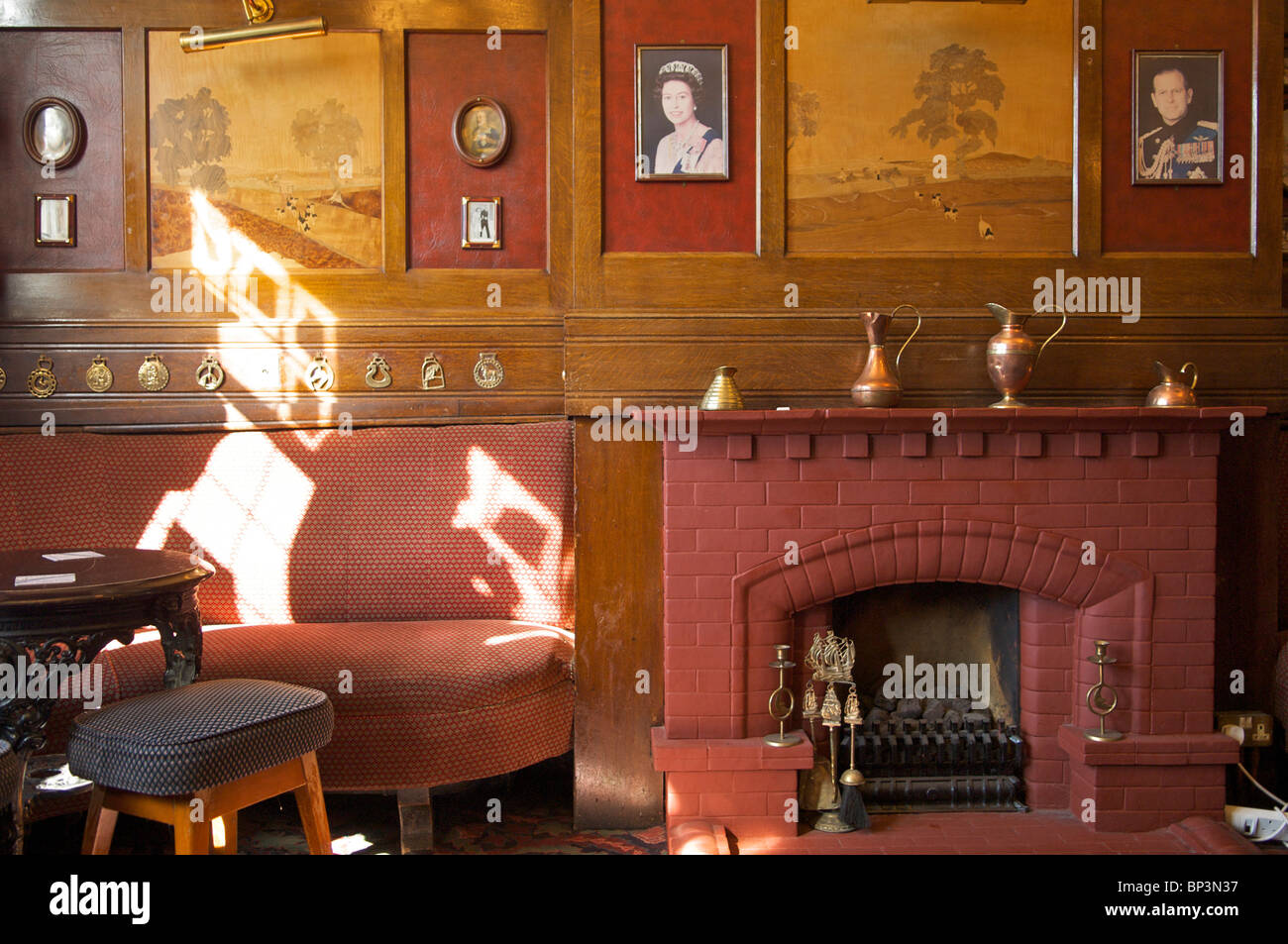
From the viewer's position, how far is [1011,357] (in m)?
3.03

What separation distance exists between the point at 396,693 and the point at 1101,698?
2.17m

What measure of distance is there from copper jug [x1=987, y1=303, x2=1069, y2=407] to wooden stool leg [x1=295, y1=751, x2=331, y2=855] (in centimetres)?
228

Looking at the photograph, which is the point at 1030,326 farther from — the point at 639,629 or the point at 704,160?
the point at 639,629

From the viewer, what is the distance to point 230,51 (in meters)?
3.57

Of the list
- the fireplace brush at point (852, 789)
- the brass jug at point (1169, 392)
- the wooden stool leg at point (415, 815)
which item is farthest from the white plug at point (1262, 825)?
the wooden stool leg at point (415, 815)

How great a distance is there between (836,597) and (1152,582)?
0.98 meters

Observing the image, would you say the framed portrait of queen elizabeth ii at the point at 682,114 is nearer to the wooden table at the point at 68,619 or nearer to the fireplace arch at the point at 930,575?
the fireplace arch at the point at 930,575

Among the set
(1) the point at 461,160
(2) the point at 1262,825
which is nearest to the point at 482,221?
(1) the point at 461,160

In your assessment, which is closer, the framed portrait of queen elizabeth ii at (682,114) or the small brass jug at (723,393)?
the small brass jug at (723,393)

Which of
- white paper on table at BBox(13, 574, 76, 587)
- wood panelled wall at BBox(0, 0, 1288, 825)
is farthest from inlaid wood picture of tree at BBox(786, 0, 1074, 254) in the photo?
white paper on table at BBox(13, 574, 76, 587)

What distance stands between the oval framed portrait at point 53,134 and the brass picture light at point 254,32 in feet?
1.85

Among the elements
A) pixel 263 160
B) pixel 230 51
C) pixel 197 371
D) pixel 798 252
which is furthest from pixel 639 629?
pixel 230 51

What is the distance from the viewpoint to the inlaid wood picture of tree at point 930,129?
128 inches
